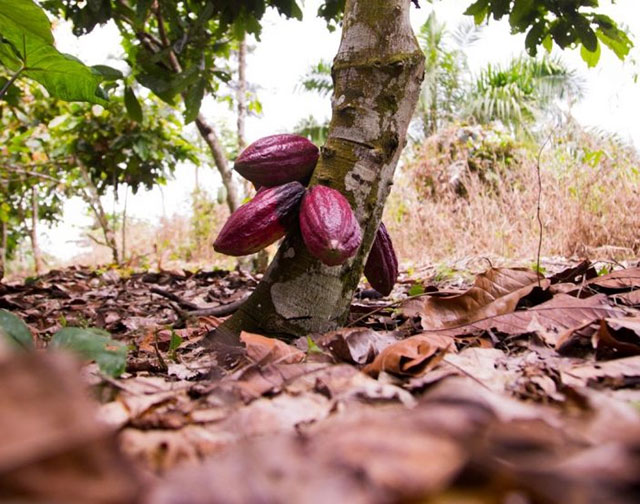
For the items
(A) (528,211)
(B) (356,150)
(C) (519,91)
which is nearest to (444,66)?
(C) (519,91)

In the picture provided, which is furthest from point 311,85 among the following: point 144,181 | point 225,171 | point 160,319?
point 160,319

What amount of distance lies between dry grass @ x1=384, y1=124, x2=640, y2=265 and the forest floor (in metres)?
2.56

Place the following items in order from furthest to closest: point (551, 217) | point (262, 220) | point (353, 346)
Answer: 1. point (551, 217)
2. point (262, 220)
3. point (353, 346)

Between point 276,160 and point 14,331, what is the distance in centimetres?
65

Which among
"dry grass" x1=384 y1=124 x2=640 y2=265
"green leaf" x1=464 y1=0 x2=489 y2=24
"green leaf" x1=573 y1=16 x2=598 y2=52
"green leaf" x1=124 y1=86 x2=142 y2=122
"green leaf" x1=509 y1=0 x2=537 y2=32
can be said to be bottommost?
"dry grass" x1=384 y1=124 x2=640 y2=265

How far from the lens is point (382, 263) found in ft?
4.41

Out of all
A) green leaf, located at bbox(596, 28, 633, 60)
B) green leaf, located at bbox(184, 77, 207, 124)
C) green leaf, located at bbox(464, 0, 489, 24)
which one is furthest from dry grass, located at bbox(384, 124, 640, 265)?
green leaf, located at bbox(184, 77, 207, 124)

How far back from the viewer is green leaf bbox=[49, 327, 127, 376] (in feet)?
2.33

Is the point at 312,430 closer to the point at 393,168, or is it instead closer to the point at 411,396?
the point at 411,396

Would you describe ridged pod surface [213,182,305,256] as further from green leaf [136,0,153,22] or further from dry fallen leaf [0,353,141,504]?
green leaf [136,0,153,22]

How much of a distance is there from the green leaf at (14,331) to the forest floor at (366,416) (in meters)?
0.10

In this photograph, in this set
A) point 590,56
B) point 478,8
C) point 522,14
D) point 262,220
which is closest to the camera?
point 262,220

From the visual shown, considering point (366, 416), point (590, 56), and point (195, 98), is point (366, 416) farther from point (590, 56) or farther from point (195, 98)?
point (195, 98)

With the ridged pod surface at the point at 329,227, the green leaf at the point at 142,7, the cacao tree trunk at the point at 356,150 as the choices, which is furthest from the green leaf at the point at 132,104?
the ridged pod surface at the point at 329,227
